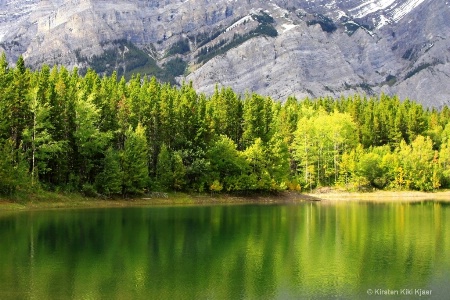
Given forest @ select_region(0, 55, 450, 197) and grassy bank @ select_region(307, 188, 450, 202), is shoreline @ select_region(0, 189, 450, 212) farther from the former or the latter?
forest @ select_region(0, 55, 450, 197)

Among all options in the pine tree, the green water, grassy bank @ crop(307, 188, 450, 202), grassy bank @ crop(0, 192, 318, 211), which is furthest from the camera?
grassy bank @ crop(307, 188, 450, 202)

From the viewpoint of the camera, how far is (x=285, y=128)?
5231 inches

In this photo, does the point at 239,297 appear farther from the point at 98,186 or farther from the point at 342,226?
the point at 98,186

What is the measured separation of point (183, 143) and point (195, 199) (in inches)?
497

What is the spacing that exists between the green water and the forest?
2305cm

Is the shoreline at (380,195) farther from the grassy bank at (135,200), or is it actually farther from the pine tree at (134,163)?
the pine tree at (134,163)

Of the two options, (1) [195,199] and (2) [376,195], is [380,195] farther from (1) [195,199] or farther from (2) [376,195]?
(1) [195,199]

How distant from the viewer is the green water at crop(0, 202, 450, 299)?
28.4 meters

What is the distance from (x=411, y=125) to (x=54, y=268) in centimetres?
13119

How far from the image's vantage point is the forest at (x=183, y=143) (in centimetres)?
8150

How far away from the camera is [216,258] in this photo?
37.5m

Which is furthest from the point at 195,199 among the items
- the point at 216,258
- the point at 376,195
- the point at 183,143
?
the point at 216,258

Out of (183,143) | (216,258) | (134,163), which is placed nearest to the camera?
(216,258)

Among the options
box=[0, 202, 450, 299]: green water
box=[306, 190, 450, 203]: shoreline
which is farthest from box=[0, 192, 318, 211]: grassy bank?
box=[0, 202, 450, 299]: green water
